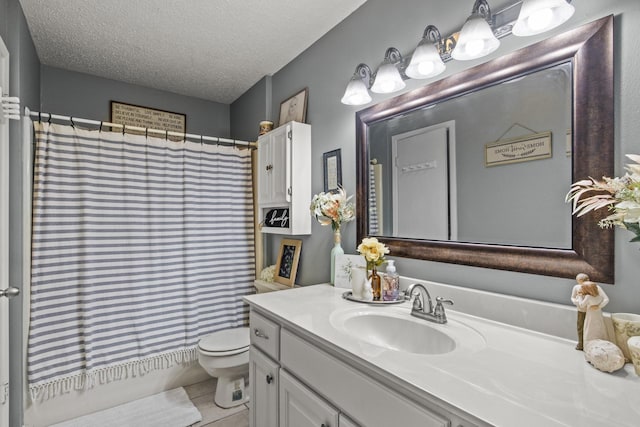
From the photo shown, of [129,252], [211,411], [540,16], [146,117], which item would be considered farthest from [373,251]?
[146,117]

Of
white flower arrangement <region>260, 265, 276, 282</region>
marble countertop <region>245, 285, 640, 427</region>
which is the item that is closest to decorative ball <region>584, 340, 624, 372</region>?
marble countertop <region>245, 285, 640, 427</region>

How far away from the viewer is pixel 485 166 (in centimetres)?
125

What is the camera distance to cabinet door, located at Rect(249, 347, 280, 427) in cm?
137

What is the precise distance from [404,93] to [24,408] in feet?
8.93

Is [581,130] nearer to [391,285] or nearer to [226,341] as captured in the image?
[391,285]

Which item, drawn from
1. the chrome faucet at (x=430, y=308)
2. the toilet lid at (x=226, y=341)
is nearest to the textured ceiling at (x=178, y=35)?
the chrome faucet at (x=430, y=308)

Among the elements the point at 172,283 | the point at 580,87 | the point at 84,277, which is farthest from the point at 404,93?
the point at 84,277

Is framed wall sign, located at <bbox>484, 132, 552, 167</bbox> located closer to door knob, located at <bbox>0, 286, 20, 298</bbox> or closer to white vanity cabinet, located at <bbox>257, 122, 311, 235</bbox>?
white vanity cabinet, located at <bbox>257, 122, 311, 235</bbox>

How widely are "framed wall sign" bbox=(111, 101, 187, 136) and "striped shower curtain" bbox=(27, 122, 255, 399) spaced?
76 centimetres

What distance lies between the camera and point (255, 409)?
4.99 feet

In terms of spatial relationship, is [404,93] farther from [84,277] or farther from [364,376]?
[84,277]

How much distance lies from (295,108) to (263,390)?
5.79 feet

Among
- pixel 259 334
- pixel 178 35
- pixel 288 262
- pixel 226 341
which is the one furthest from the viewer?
pixel 288 262

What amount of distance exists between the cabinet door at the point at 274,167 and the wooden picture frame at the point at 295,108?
18 cm
